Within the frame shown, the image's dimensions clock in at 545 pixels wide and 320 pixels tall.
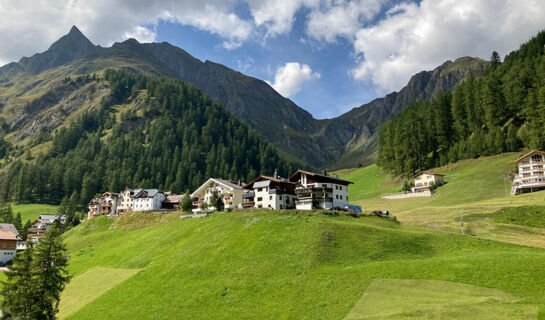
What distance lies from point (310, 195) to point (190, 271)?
3626 cm

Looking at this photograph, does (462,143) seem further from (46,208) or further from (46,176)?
(46,176)

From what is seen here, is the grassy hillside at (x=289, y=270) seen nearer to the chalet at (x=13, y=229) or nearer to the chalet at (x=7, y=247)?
the chalet at (x=7, y=247)

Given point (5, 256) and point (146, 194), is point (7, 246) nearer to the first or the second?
point (5, 256)

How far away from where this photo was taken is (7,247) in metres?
114

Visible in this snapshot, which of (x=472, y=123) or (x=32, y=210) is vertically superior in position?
(x=472, y=123)

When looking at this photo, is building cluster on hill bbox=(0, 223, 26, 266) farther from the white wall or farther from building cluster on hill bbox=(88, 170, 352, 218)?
building cluster on hill bbox=(88, 170, 352, 218)

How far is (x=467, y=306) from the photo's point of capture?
100 feet

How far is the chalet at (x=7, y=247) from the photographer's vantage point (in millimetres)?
112500

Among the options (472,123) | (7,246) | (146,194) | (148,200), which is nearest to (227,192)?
(148,200)

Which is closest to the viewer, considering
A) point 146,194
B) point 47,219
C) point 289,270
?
point 289,270

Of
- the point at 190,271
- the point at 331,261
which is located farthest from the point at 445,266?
the point at 190,271

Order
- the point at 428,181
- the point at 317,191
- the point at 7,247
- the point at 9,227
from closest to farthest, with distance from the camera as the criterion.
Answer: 1. the point at 317,191
2. the point at 7,247
3. the point at 428,181
4. the point at 9,227

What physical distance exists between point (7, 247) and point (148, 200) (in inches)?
1801

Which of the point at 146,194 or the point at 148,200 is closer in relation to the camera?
the point at 148,200
